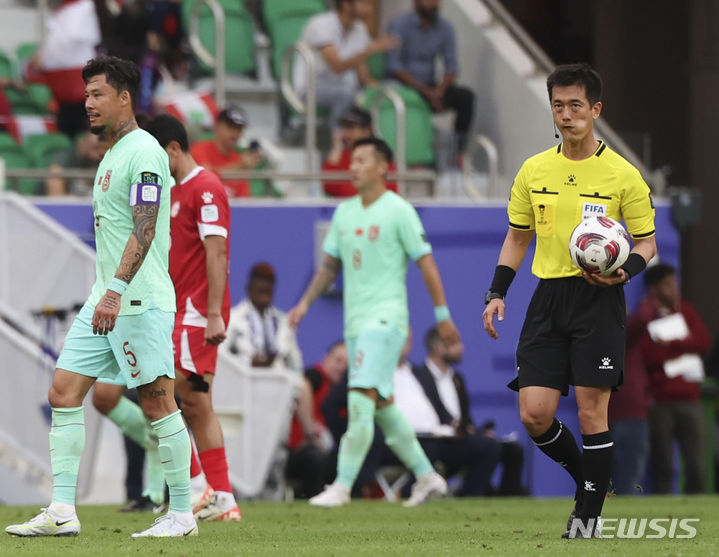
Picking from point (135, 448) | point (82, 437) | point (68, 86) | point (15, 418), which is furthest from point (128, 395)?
point (68, 86)

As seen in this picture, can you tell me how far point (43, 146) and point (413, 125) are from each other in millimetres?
3765

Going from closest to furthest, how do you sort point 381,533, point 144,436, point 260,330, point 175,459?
point 175,459, point 381,533, point 144,436, point 260,330

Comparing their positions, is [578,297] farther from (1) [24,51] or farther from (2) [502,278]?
(1) [24,51]

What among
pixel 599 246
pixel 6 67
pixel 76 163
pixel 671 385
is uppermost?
pixel 6 67

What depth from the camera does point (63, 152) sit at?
49.5 ft

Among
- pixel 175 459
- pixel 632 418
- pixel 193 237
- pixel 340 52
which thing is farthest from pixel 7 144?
pixel 175 459

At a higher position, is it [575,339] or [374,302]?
[374,302]

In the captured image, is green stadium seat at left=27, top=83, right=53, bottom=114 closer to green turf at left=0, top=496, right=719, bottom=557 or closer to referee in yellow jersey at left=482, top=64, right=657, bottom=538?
green turf at left=0, top=496, right=719, bottom=557

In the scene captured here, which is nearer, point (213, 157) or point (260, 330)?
point (260, 330)

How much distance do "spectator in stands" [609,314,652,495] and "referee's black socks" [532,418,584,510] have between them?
692 cm

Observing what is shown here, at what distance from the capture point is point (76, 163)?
15.0m

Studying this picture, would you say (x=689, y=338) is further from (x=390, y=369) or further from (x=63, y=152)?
(x=63, y=152)

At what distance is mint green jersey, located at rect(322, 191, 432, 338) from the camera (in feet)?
36.9

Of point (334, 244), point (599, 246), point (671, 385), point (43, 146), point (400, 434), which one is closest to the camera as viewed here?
point (599, 246)
